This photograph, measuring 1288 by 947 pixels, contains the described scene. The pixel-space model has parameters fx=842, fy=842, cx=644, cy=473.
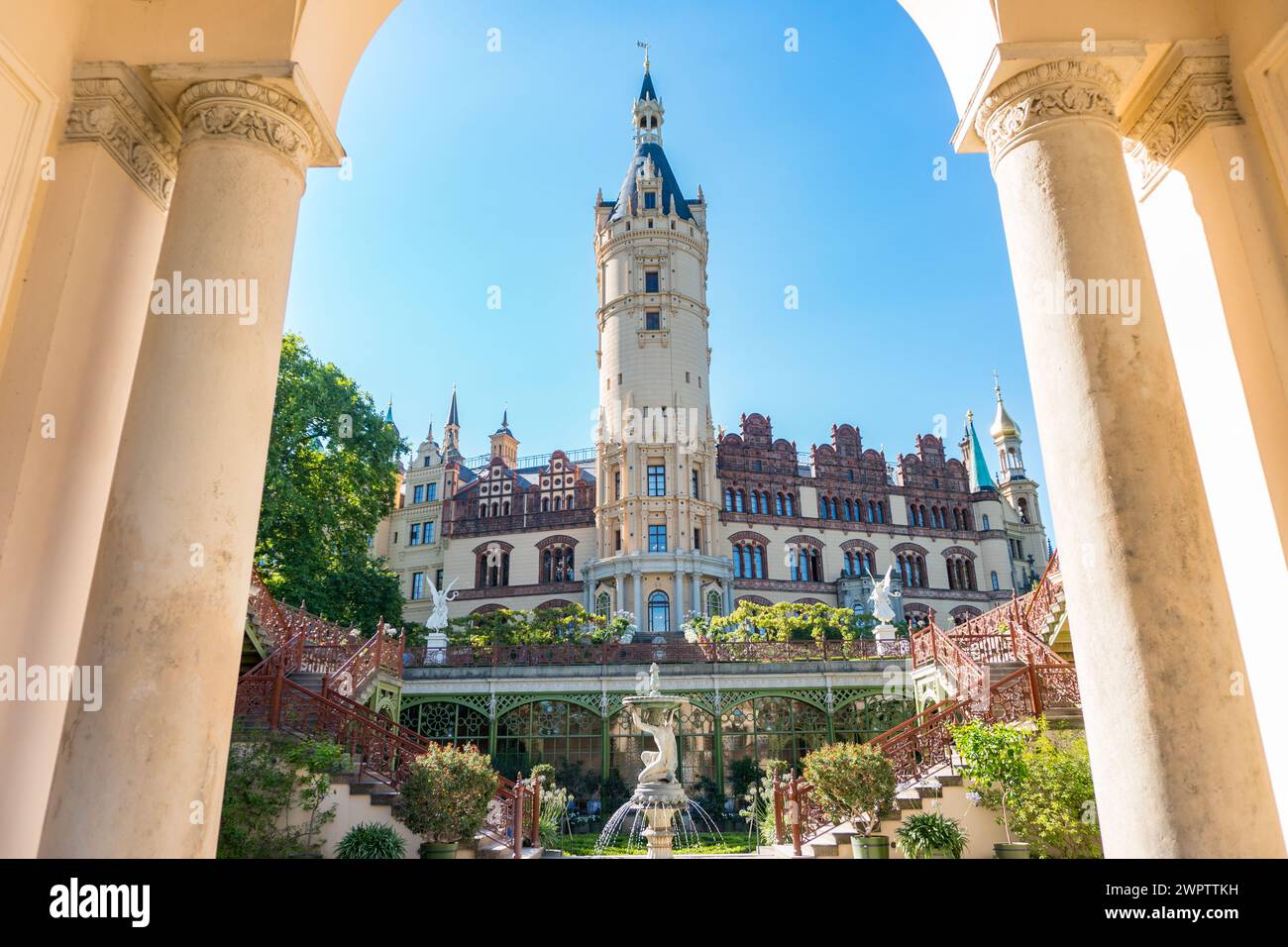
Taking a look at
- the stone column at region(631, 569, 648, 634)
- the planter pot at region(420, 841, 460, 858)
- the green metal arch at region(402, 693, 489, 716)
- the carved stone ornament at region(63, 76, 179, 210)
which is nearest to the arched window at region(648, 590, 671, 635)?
the stone column at region(631, 569, 648, 634)

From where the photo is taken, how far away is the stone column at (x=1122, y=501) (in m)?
3.43

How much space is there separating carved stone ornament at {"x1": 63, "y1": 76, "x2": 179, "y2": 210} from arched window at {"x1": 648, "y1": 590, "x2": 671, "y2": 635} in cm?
3407

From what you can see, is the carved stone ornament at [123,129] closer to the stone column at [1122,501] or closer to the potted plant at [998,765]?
the stone column at [1122,501]

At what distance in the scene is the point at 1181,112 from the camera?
4.75 m

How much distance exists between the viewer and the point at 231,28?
15.4 ft

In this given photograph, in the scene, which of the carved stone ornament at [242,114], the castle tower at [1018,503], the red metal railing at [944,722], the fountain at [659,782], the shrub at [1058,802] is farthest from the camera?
the castle tower at [1018,503]

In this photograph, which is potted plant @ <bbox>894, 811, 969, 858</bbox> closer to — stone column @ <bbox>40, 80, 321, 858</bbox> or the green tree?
stone column @ <bbox>40, 80, 321, 858</bbox>

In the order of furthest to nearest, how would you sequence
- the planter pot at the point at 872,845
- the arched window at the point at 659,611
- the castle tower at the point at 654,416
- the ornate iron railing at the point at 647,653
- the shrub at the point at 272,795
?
the castle tower at the point at 654,416 → the arched window at the point at 659,611 → the ornate iron railing at the point at 647,653 → the planter pot at the point at 872,845 → the shrub at the point at 272,795

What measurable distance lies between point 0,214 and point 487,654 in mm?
16437

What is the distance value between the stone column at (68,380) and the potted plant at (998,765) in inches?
331

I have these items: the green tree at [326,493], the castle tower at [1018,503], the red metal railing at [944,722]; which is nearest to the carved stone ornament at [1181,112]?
the red metal railing at [944,722]

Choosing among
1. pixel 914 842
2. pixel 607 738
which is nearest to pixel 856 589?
pixel 607 738
